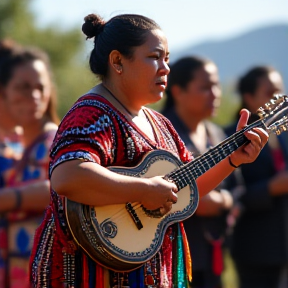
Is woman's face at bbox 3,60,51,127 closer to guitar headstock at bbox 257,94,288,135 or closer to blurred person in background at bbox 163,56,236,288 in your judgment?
blurred person in background at bbox 163,56,236,288

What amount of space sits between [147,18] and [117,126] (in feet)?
1.59

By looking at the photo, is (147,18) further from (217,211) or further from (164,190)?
(217,211)

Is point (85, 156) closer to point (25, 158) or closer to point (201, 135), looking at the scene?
point (25, 158)

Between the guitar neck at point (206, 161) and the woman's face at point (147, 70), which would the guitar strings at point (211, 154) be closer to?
the guitar neck at point (206, 161)

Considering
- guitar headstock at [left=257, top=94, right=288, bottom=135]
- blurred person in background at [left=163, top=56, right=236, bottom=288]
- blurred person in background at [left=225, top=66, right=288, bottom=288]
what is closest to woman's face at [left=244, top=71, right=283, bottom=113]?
blurred person in background at [left=225, top=66, right=288, bottom=288]

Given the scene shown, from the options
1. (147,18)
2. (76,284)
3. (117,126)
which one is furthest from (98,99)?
(76,284)

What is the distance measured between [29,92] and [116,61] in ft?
5.66

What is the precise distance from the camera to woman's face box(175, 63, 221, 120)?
5.70m

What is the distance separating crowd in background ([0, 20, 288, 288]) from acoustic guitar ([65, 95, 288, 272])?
0.81m

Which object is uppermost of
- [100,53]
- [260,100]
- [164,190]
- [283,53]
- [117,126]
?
[283,53]

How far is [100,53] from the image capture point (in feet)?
11.4

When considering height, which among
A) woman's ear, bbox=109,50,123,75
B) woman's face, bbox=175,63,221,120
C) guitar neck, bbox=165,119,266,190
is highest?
woman's face, bbox=175,63,221,120

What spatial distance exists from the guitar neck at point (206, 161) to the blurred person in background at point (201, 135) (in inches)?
A: 64.1

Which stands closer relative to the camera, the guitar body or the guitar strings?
Result: the guitar body
